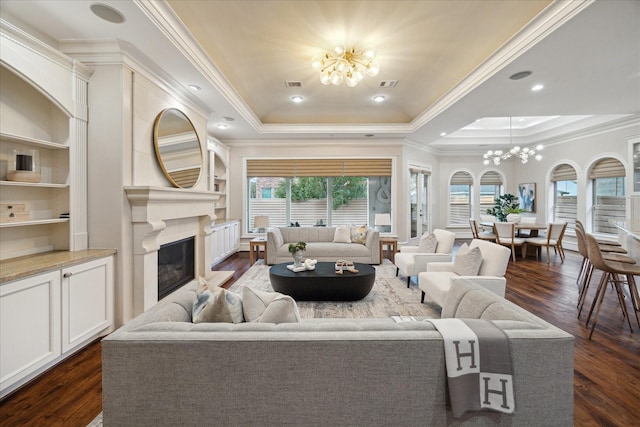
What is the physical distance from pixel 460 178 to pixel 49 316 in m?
9.56

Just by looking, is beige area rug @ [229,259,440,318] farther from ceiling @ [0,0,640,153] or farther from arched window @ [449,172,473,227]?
arched window @ [449,172,473,227]

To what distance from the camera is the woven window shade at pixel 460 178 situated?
8.91 meters

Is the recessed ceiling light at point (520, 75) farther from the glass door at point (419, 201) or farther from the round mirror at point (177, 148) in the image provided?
the round mirror at point (177, 148)

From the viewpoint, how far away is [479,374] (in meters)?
1.19

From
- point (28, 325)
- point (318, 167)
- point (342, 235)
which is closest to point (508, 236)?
point (342, 235)

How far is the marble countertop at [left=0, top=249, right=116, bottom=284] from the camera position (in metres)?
1.88

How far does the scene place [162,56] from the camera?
2959 mm

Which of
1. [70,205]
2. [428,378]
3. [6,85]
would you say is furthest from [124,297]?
[428,378]

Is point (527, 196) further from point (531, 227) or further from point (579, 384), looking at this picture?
point (579, 384)

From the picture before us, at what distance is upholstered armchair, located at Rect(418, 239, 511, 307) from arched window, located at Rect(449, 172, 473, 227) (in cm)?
604

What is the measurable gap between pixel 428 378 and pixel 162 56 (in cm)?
361

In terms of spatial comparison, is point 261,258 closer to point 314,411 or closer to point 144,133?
point 144,133

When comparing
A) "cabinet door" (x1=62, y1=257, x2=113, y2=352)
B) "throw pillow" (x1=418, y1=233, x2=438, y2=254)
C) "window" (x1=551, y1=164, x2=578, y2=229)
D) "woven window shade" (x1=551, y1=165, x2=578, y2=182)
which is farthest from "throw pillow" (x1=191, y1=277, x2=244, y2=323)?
"woven window shade" (x1=551, y1=165, x2=578, y2=182)

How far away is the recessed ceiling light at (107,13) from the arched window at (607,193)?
29.0ft
